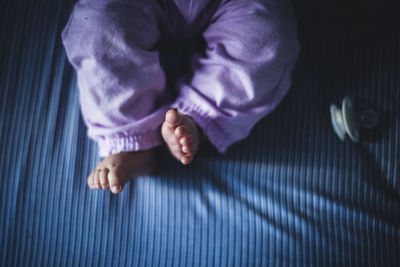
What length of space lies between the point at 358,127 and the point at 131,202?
574 mm

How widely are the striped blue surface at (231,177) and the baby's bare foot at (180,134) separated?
17cm

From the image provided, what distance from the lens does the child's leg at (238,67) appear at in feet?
1.80

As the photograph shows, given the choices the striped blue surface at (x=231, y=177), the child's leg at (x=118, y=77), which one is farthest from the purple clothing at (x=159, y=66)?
the striped blue surface at (x=231, y=177)

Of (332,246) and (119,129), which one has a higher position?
(119,129)

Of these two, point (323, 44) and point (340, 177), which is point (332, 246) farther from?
point (323, 44)

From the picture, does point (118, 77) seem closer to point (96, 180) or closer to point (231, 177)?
point (96, 180)


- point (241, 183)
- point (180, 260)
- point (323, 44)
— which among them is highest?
point (323, 44)

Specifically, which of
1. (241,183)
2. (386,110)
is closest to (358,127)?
(386,110)

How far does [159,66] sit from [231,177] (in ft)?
1.01

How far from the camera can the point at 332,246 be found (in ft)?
2.10

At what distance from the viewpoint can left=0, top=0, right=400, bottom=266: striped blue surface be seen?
2.13 feet

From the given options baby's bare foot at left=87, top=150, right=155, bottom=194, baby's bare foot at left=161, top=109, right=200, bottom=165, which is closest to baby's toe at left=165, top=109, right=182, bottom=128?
baby's bare foot at left=161, top=109, right=200, bottom=165

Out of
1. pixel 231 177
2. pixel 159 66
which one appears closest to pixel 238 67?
pixel 159 66

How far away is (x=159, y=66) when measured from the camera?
0.57 metres
